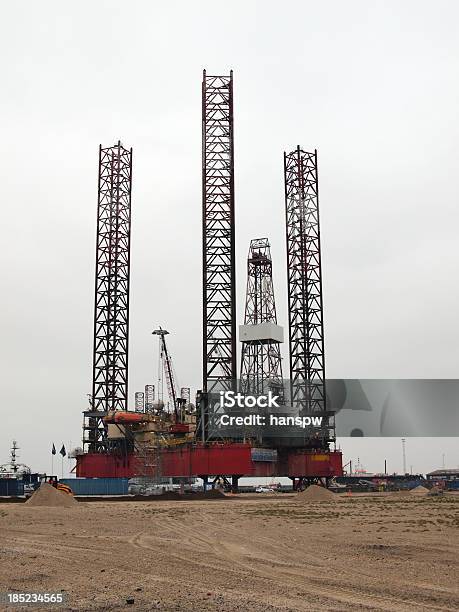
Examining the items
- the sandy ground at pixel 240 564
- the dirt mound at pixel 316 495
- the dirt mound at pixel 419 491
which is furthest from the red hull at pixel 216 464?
the sandy ground at pixel 240 564

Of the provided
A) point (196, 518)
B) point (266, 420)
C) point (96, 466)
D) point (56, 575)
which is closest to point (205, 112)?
point (266, 420)

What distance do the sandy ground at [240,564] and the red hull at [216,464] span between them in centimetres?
4592

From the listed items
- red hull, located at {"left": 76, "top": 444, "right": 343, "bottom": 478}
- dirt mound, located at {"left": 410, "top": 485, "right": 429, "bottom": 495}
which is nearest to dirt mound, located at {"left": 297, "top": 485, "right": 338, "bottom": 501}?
red hull, located at {"left": 76, "top": 444, "right": 343, "bottom": 478}

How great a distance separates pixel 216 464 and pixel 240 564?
199ft

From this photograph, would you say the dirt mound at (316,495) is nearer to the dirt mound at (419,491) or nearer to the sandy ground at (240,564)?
the dirt mound at (419,491)

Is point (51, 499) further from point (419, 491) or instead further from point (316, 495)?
point (419, 491)

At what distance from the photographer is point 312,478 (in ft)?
289

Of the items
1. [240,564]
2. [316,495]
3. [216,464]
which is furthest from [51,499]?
[240,564]

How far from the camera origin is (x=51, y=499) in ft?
162

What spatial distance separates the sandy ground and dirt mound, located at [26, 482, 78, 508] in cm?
1777

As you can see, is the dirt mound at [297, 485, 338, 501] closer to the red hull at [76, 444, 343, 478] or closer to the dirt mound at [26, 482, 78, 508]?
the red hull at [76, 444, 343, 478]

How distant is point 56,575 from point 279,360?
75265 millimetres

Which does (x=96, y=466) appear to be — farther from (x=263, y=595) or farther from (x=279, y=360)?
(x=263, y=595)

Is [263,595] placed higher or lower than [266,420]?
lower
